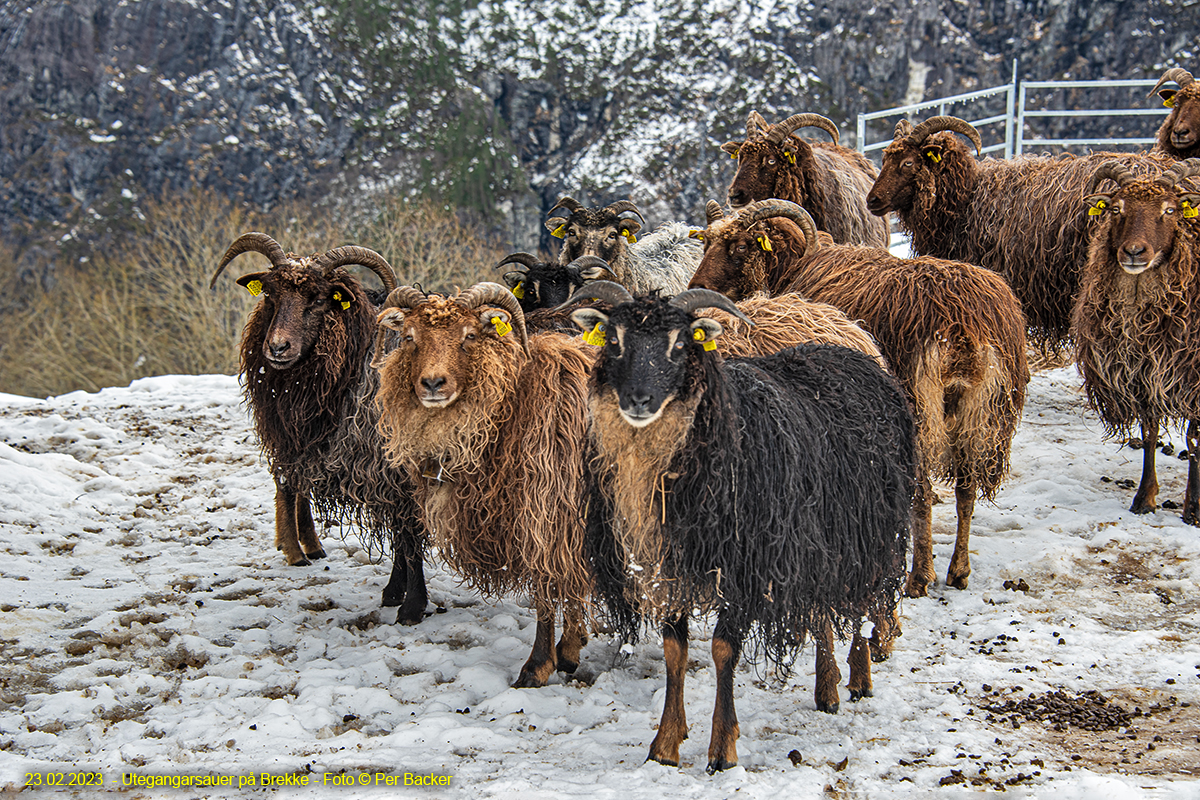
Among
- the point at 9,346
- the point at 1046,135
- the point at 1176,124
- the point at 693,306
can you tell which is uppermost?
the point at 1046,135

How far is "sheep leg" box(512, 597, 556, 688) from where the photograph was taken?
5055 millimetres

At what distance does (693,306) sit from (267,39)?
90892 mm

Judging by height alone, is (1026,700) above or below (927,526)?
below

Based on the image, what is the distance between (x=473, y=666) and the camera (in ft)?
17.4

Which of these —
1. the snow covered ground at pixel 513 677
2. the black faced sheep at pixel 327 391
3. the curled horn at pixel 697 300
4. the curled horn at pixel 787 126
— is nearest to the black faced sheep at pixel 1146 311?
the snow covered ground at pixel 513 677

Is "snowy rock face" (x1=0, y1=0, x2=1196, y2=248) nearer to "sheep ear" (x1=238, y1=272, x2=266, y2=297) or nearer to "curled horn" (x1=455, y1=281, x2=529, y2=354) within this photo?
"sheep ear" (x1=238, y1=272, x2=266, y2=297)

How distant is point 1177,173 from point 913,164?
2.22m

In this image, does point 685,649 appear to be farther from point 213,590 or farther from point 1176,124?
point 1176,124

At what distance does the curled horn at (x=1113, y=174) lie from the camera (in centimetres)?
671

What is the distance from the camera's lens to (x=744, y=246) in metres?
7.13

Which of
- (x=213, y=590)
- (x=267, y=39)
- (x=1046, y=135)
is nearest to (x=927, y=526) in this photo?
(x=213, y=590)

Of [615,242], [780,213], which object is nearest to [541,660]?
[780,213]

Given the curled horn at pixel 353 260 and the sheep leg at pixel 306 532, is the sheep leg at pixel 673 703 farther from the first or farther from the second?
the sheep leg at pixel 306 532

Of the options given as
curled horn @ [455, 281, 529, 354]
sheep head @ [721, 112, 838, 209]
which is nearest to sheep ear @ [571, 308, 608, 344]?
curled horn @ [455, 281, 529, 354]
